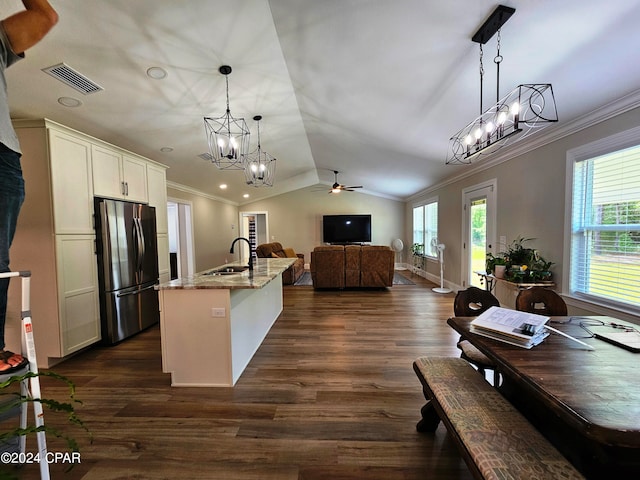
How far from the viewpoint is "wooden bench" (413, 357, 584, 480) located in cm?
97

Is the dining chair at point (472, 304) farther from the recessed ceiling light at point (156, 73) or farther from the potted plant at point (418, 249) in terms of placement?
the potted plant at point (418, 249)

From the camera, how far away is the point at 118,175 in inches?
127

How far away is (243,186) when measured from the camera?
718cm

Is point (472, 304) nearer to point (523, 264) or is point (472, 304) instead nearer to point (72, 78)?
point (523, 264)

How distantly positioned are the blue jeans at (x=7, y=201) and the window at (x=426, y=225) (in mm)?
6659

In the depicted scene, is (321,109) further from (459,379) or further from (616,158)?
(459,379)

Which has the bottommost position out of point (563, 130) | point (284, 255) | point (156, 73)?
point (284, 255)

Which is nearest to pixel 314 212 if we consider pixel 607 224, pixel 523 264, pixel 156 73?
pixel 523 264

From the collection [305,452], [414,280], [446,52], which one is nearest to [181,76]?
[446,52]

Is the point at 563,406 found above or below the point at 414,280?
above

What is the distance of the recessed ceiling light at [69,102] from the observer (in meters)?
2.57

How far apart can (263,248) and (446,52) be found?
5742 mm

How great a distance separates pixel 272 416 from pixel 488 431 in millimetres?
1378

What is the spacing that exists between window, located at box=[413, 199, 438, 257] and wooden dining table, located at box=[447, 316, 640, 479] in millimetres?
5261
